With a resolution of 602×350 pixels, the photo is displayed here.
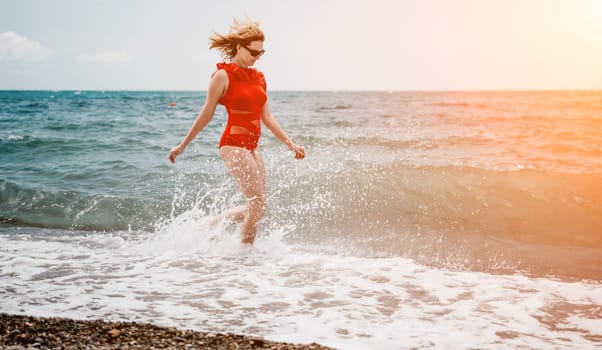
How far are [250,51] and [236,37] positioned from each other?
0.19 m

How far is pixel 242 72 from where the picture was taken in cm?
512

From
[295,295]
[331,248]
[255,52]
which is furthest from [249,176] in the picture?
[331,248]

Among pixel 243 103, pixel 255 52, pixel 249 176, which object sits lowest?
pixel 249 176

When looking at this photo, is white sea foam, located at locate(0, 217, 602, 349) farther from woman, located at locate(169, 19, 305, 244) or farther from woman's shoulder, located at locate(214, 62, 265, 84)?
woman's shoulder, located at locate(214, 62, 265, 84)

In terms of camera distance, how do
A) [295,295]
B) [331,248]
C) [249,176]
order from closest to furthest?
1. [295,295]
2. [249,176]
3. [331,248]

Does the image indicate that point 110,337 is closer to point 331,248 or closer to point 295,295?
point 295,295

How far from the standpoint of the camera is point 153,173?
10969mm

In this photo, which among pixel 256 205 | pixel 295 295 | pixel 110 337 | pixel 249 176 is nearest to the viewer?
pixel 110 337

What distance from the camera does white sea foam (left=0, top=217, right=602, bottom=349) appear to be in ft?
11.9

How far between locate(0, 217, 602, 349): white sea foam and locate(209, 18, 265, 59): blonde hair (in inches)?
77.1

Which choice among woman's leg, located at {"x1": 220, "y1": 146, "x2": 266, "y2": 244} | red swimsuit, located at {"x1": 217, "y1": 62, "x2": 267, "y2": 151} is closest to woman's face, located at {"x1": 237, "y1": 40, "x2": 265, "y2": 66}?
red swimsuit, located at {"x1": 217, "y1": 62, "x2": 267, "y2": 151}

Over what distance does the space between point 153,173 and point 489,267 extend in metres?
7.63

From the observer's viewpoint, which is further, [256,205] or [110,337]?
[256,205]

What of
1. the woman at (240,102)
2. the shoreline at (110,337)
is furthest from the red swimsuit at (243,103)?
the shoreline at (110,337)
